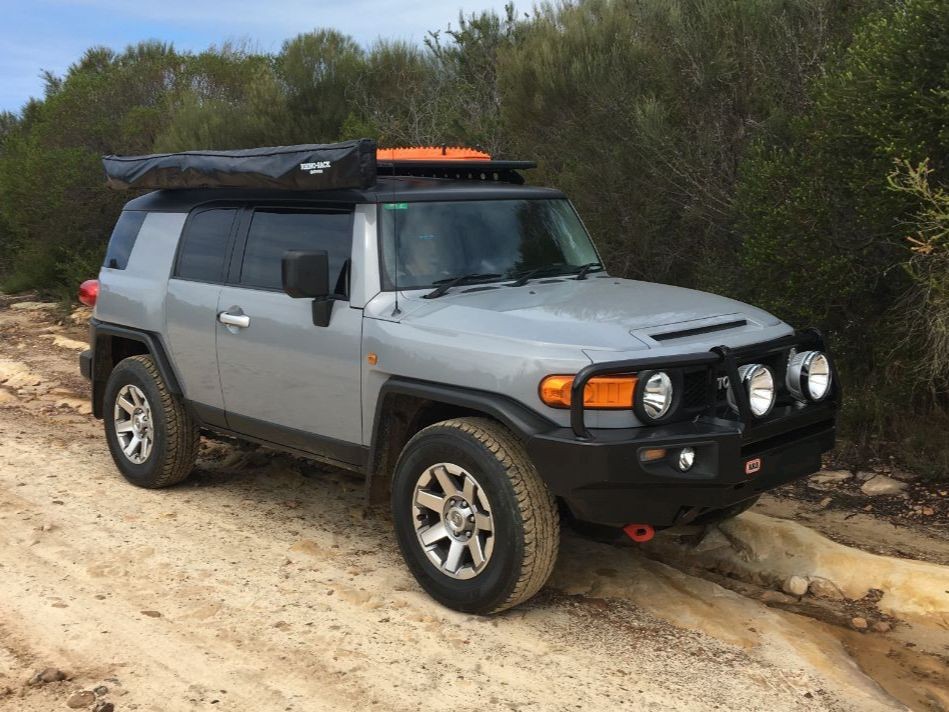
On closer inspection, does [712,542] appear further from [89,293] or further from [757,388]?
[89,293]

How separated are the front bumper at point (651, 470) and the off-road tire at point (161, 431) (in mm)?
2897

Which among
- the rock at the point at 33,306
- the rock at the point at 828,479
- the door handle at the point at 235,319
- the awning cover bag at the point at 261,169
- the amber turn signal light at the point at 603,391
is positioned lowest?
the rock at the point at 828,479

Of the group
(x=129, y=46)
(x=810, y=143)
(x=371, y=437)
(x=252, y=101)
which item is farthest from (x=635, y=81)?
(x=129, y=46)

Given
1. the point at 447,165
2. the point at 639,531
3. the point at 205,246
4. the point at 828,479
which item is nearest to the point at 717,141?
the point at 828,479

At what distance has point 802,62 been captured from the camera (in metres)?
8.41

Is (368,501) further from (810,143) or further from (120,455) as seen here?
(810,143)

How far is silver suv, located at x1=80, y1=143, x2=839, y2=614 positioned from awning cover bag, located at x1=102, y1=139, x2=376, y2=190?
0.53 feet

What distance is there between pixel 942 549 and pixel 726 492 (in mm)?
2119

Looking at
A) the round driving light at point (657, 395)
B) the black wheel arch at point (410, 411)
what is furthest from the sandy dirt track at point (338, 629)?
the round driving light at point (657, 395)

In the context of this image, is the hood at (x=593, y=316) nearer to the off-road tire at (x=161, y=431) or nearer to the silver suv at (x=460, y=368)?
the silver suv at (x=460, y=368)

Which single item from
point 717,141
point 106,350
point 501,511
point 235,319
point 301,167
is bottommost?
point 501,511

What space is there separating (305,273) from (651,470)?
1870 mm

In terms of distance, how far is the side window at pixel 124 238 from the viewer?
249 inches

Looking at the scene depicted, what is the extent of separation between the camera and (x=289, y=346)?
16.6 ft
